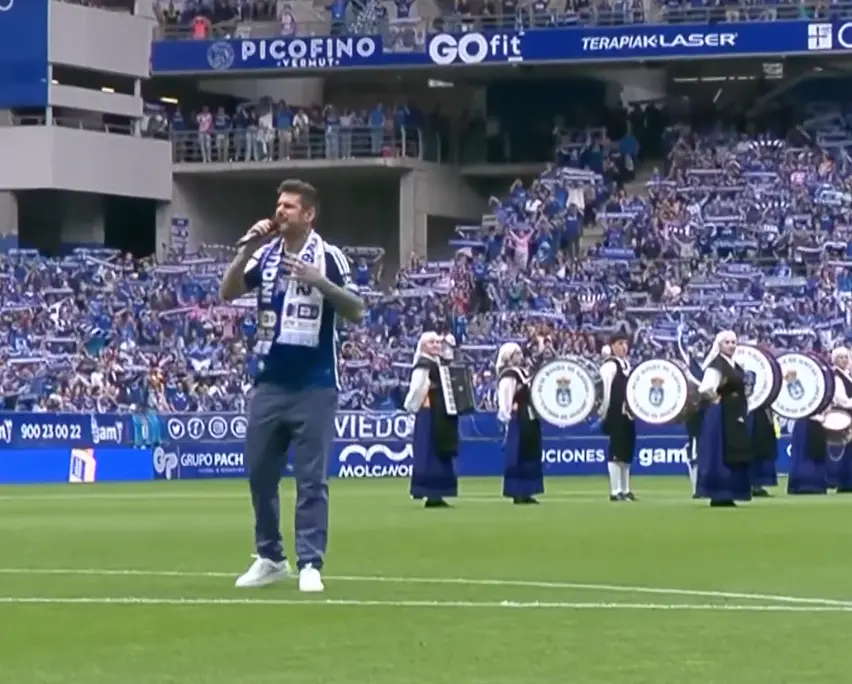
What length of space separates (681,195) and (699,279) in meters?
3.94

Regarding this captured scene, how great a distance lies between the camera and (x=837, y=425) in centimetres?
2941

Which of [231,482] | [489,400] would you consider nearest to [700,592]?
[231,482]

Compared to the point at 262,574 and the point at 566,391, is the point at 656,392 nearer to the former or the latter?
the point at 566,391

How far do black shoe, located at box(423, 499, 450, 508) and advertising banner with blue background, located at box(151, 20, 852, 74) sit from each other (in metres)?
26.3

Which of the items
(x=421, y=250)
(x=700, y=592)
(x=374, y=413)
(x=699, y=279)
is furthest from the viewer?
(x=421, y=250)

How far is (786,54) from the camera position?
167 ft

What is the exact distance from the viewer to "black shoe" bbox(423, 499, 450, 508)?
25.8 meters

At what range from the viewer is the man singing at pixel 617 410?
28.2 m

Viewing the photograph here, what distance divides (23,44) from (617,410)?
1137 inches

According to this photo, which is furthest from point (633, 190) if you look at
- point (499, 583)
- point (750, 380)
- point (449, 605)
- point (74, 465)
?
point (449, 605)

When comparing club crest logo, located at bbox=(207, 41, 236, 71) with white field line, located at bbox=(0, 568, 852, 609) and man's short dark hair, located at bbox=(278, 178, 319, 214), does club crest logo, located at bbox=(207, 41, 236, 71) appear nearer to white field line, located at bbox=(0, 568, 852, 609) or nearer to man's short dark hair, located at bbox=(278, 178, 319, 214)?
white field line, located at bbox=(0, 568, 852, 609)

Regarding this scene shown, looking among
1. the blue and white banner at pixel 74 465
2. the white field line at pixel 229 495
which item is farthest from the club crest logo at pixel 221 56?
the white field line at pixel 229 495

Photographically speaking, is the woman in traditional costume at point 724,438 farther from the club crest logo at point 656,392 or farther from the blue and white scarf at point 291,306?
the blue and white scarf at point 291,306

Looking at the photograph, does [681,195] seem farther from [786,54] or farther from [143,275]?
[143,275]
